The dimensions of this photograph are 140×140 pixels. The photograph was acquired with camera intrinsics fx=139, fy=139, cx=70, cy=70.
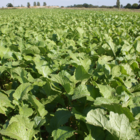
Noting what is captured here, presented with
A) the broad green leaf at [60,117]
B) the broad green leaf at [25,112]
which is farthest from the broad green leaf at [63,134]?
the broad green leaf at [25,112]

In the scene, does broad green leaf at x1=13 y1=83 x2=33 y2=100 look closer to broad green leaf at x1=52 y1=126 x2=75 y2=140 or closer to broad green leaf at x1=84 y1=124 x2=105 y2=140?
broad green leaf at x1=52 y1=126 x2=75 y2=140

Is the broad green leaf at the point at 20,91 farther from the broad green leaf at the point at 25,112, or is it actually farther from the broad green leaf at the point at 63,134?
the broad green leaf at the point at 63,134

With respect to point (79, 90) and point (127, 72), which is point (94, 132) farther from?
point (127, 72)

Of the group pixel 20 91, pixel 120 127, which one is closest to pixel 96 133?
pixel 120 127

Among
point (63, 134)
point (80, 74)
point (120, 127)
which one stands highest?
point (80, 74)

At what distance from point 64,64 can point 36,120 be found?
84 cm

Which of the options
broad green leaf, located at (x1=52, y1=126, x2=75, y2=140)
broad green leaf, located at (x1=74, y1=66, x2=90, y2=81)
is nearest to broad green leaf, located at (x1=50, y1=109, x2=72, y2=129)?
broad green leaf, located at (x1=52, y1=126, x2=75, y2=140)

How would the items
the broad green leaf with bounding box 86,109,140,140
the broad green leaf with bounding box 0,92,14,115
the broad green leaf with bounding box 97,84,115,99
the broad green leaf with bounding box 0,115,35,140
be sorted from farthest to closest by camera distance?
the broad green leaf with bounding box 0,92,14,115
the broad green leaf with bounding box 97,84,115,99
the broad green leaf with bounding box 0,115,35,140
the broad green leaf with bounding box 86,109,140,140

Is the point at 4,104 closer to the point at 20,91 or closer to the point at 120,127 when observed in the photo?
the point at 20,91

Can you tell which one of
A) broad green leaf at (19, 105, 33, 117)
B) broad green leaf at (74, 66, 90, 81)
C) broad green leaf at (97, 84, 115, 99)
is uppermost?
broad green leaf at (74, 66, 90, 81)

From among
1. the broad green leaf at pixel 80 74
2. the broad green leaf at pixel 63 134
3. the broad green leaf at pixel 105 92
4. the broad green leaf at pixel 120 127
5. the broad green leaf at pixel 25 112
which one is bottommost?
the broad green leaf at pixel 63 134

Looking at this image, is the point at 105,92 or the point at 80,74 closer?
the point at 105,92

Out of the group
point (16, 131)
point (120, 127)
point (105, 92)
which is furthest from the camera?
point (105, 92)

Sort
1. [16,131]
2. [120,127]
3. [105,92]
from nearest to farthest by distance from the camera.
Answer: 1. [120,127]
2. [16,131]
3. [105,92]
